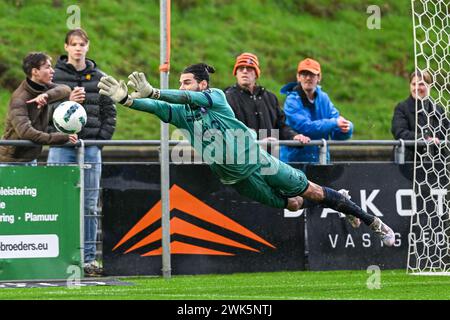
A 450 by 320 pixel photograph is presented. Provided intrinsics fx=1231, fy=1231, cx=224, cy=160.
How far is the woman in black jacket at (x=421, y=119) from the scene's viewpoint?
16375mm

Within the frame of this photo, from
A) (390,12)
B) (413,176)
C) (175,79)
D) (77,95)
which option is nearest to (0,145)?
(77,95)

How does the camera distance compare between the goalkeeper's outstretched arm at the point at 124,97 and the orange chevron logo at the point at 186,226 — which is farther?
the orange chevron logo at the point at 186,226

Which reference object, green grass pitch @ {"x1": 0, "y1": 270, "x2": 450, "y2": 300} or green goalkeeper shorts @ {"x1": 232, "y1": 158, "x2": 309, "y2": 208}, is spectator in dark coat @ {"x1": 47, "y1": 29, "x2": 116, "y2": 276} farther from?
green goalkeeper shorts @ {"x1": 232, "y1": 158, "x2": 309, "y2": 208}

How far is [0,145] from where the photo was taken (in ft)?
48.1

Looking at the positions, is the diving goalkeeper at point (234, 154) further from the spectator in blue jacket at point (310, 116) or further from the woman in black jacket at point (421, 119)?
the woman in black jacket at point (421, 119)

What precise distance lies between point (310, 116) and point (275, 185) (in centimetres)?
295

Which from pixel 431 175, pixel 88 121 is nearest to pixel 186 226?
pixel 88 121

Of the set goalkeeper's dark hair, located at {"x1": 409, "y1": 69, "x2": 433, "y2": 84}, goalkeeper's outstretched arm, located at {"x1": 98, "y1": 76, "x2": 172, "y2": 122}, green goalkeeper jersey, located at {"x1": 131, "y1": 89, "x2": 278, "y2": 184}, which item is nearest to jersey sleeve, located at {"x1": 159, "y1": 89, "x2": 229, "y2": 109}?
green goalkeeper jersey, located at {"x1": 131, "y1": 89, "x2": 278, "y2": 184}

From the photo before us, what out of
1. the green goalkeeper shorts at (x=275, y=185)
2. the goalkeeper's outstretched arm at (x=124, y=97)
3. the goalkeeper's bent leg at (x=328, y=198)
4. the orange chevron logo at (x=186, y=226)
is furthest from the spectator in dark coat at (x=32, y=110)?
the goalkeeper's bent leg at (x=328, y=198)

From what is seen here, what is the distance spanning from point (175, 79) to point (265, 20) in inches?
153

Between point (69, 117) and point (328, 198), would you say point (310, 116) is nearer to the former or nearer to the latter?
point (328, 198)

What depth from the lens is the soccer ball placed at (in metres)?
13.8

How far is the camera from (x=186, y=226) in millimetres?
15750

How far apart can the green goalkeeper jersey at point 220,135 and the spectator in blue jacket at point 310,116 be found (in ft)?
8.36
